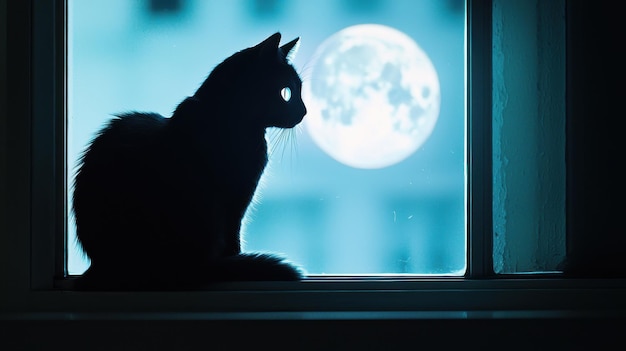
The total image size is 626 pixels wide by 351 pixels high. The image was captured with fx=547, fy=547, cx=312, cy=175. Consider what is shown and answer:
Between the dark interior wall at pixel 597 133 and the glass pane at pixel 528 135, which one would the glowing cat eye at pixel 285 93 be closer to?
the glass pane at pixel 528 135

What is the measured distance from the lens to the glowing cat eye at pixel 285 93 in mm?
1030

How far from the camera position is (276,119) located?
3.37ft

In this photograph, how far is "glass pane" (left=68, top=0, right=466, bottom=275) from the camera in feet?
3.49

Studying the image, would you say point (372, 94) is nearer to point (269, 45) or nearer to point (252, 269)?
point (269, 45)

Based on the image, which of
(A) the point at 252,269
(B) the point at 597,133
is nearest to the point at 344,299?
(A) the point at 252,269

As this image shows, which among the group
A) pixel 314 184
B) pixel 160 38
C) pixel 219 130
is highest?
pixel 160 38

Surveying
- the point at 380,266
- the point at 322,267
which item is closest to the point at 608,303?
the point at 380,266

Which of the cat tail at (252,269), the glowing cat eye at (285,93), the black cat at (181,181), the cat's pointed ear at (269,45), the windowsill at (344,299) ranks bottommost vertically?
the windowsill at (344,299)

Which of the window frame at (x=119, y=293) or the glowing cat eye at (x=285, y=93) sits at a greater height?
the glowing cat eye at (x=285, y=93)

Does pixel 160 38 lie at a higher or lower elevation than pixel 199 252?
higher

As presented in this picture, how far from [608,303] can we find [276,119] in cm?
70

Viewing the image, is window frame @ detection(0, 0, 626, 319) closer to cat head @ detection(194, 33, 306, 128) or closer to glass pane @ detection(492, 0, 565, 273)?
glass pane @ detection(492, 0, 565, 273)

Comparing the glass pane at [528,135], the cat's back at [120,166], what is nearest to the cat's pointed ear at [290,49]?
the cat's back at [120,166]

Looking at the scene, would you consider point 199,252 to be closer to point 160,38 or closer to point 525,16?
point 160,38
